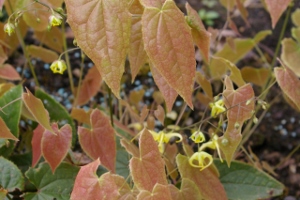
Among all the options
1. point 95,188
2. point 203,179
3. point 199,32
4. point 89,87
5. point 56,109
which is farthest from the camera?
point 89,87

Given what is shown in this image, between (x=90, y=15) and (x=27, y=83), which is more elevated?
(x=90, y=15)

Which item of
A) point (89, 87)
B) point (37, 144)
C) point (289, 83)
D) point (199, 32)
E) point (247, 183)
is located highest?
point (199, 32)

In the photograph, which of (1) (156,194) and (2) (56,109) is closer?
(1) (156,194)

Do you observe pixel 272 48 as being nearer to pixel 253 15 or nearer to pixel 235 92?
pixel 253 15

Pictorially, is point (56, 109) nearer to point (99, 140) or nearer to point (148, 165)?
point (99, 140)

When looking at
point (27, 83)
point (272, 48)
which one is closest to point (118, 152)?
point (27, 83)

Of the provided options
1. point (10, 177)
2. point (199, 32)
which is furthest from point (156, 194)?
point (10, 177)

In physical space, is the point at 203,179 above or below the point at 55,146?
below
